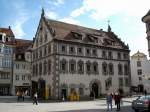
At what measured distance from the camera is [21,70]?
77188 millimetres

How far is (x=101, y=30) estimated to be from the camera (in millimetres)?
66062

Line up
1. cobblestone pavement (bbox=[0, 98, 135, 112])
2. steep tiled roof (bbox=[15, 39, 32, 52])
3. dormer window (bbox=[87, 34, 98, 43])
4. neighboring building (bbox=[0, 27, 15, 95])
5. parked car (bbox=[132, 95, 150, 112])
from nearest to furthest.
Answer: parked car (bbox=[132, 95, 150, 112]) → cobblestone pavement (bbox=[0, 98, 135, 112]) → dormer window (bbox=[87, 34, 98, 43]) → neighboring building (bbox=[0, 27, 15, 95]) → steep tiled roof (bbox=[15, 39, 32, 52])

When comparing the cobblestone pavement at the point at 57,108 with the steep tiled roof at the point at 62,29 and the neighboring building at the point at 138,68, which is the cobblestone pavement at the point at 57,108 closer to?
the steep tiled roof at the point at 62,29

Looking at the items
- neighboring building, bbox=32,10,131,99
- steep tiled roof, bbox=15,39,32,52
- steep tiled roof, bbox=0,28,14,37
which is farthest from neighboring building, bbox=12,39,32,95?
neighboring building, bbox=32,10,131,99

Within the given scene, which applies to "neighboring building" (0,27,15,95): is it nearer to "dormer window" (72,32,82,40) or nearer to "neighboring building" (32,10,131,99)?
"neighboring building" (32,10,131,99)

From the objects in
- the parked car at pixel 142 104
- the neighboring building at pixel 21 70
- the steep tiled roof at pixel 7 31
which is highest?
the steep tiled roof at pixel 7 31

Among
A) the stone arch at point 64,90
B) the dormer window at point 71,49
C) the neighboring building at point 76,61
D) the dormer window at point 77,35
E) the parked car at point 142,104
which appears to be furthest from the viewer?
the dormer window at point 77,35

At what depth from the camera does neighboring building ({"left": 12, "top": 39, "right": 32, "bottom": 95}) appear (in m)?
75.6

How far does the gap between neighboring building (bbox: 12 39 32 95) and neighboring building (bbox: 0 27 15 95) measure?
1.57 metres

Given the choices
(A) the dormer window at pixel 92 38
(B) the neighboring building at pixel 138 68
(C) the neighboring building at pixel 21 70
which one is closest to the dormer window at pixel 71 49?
(A) the dormer window at pixel 92 38

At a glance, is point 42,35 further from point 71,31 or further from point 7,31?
point 7,31

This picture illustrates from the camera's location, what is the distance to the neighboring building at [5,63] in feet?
240

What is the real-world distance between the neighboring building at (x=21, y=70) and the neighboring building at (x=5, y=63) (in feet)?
5.14

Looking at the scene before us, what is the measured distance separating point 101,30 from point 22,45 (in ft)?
96.4
